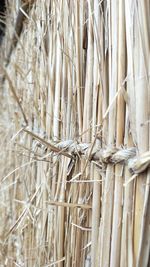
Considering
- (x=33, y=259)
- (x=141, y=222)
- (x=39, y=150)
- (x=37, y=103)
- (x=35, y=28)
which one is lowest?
(x=33, y=259)

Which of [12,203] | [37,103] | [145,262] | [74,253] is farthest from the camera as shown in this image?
[12,203]

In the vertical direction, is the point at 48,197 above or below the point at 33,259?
above

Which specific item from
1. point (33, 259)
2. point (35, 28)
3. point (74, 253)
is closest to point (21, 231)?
point (33, 259)

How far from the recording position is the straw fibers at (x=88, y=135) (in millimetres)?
454

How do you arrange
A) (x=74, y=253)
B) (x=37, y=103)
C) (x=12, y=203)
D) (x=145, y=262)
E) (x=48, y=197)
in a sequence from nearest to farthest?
(x=145, y=262), (x=74, y=253), (x=48, y=197), (x=37, y=103), (x=12, y=203)

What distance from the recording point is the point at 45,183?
2.63 feet

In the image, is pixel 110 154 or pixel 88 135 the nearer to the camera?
pixel 110 154

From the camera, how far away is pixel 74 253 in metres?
0.64

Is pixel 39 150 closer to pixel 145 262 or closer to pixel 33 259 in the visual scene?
pixel 33 259

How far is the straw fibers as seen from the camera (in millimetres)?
454

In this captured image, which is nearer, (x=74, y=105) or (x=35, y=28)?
(x=74, y=105)

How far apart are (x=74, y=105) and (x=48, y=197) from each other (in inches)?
8.7

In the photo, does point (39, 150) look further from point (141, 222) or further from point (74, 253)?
point (141, 222)

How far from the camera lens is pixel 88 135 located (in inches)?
23.9
